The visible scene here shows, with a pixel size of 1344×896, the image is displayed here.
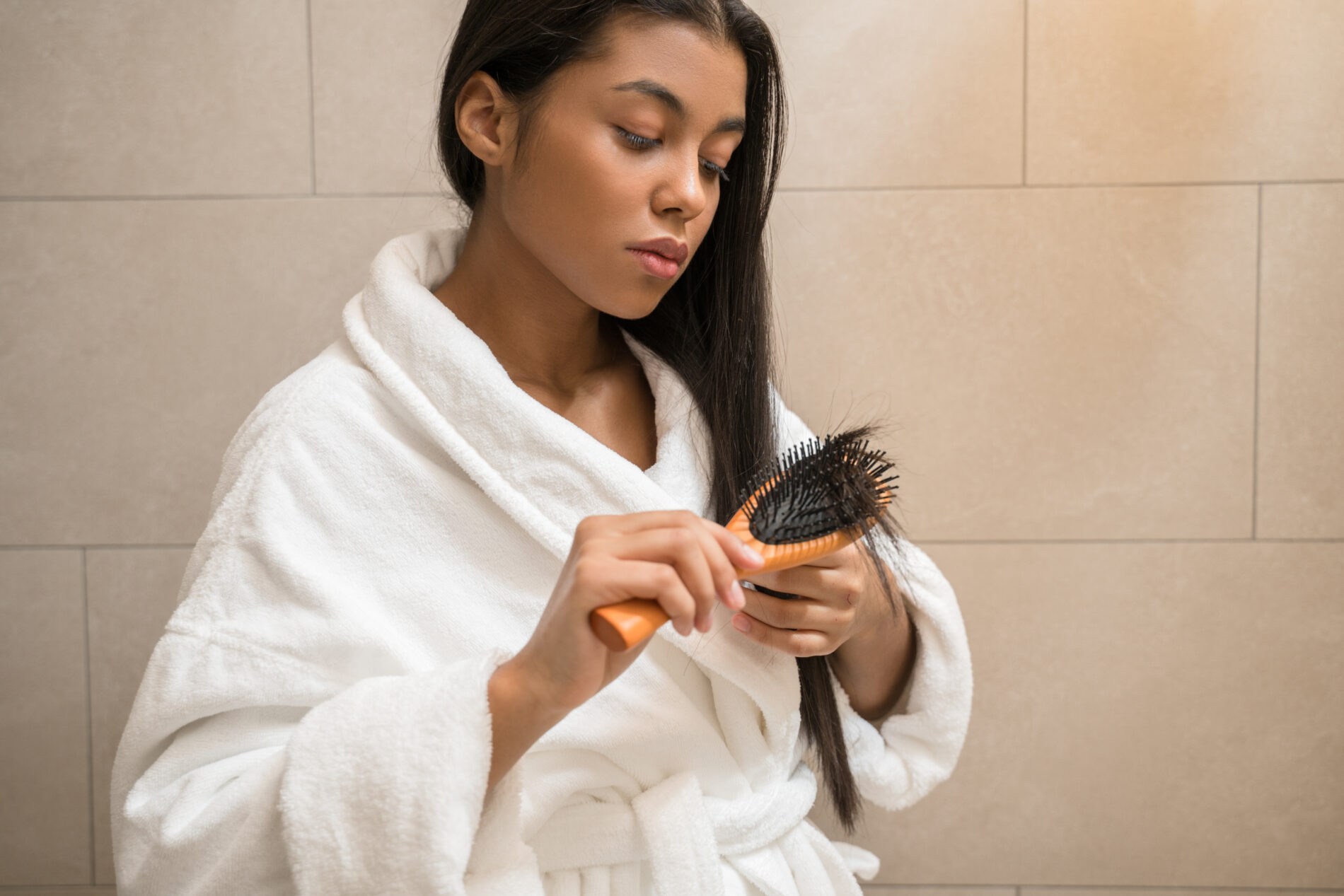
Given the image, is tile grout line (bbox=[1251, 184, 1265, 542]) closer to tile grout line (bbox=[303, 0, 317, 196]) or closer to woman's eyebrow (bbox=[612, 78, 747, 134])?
woman's eyebrow (bbox=[612, 78, 747, 134])

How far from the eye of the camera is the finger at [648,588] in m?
0.50

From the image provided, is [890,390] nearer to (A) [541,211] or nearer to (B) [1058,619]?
(B) [1058,619]

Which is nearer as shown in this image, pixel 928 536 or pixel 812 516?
pixel 812 516

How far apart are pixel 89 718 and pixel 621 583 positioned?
0.88 meters

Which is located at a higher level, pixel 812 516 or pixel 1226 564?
pixel 812 516

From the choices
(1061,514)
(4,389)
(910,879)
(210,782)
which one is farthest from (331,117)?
(910,879)

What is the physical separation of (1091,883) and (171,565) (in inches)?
43.2

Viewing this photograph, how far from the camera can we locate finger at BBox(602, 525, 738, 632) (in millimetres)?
508

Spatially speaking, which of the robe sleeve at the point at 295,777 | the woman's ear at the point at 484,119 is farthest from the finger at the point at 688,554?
the woman's ear at the point at 484,119

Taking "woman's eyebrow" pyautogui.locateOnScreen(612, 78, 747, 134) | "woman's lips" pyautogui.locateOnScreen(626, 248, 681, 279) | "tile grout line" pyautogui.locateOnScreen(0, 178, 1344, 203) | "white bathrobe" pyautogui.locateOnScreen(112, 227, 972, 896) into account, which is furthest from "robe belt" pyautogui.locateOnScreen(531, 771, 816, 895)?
"tile grout line" pyautogui.locateOnScreen(0, 178, 1344, 203)

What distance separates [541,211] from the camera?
26.7 inches

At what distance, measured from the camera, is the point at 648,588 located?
0.50 metres

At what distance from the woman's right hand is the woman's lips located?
0.70 feet

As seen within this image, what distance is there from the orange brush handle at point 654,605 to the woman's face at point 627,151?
21cm
